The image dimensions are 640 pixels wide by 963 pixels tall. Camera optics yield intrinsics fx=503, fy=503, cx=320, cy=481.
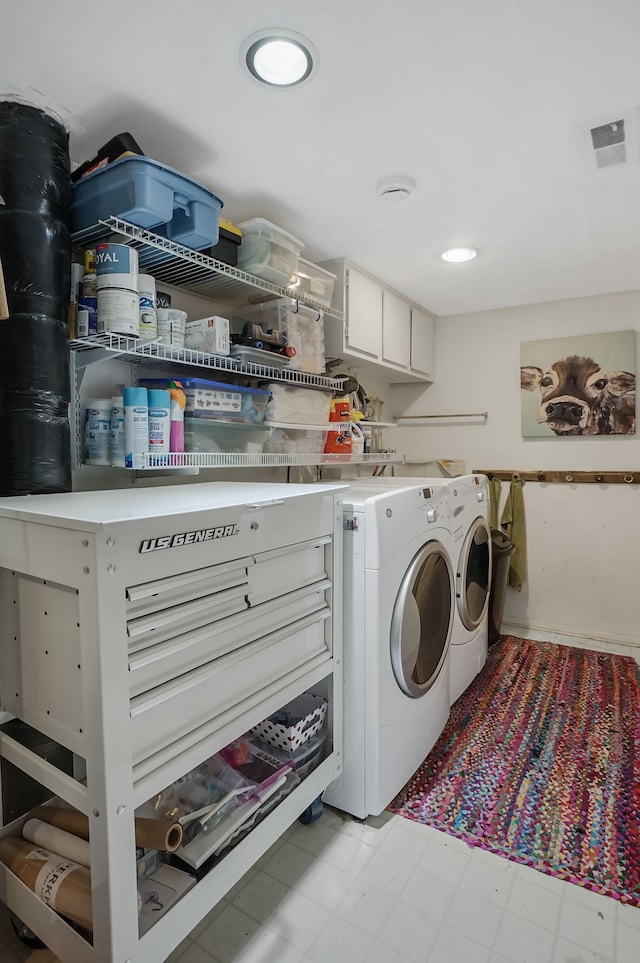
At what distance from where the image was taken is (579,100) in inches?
53.6

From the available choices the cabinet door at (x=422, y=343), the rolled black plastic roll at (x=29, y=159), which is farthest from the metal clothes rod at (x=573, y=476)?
the rolled black plastic roll at (x=29, y=159)

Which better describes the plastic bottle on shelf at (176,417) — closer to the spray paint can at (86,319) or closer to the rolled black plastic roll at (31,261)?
the spray paint can at (86,319)

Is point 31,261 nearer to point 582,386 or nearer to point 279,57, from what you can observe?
point 279,57

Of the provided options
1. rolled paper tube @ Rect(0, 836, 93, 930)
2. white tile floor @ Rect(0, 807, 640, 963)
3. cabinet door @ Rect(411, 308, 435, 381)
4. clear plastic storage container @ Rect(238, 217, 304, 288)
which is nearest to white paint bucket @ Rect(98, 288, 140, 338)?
clear plastic storage container @ Rect(238, 217, 304, 288)

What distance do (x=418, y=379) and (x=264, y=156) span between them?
212 cm

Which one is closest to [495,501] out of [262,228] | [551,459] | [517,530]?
[517,530]

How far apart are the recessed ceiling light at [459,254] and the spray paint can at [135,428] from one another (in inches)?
65.0

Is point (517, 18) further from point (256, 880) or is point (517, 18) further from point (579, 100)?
point (256, 880)


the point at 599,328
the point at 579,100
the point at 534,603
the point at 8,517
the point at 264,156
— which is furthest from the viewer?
the point at 534,603

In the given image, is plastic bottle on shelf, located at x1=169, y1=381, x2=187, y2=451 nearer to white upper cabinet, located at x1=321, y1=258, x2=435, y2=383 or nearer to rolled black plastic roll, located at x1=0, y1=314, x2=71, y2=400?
rolled black plastic roll, located at x1=0, y1=314, x2=71, y2=400

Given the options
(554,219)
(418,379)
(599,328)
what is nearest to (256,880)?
(554,219)

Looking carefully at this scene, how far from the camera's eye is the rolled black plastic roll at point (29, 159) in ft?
4.05

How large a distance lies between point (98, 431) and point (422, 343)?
2.40m

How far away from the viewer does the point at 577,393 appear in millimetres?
3129
